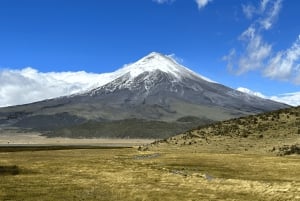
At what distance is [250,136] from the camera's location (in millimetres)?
103375

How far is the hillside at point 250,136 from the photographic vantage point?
93125mm

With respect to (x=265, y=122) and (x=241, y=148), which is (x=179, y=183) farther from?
(x=265, y=122)

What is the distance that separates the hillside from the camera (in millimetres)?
93125

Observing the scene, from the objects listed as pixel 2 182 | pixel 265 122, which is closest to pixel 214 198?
pixel 2 182

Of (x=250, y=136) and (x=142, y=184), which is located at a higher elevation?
(x=250, y=136)

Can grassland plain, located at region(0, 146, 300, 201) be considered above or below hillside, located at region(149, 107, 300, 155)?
below

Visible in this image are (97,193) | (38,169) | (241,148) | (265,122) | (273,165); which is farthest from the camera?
(265,122)

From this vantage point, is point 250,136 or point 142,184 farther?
point 250,136

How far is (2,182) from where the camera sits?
4128cm

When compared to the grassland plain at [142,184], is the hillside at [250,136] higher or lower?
higher

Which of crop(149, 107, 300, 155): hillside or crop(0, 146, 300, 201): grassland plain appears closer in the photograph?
crop(0, 146, 300, 201): grassland plain

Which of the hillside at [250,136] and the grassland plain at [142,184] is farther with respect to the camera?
the hillside at [250,136]

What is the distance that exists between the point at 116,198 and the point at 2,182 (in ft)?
42.1

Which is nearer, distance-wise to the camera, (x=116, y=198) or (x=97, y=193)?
(x=116, y=198)
